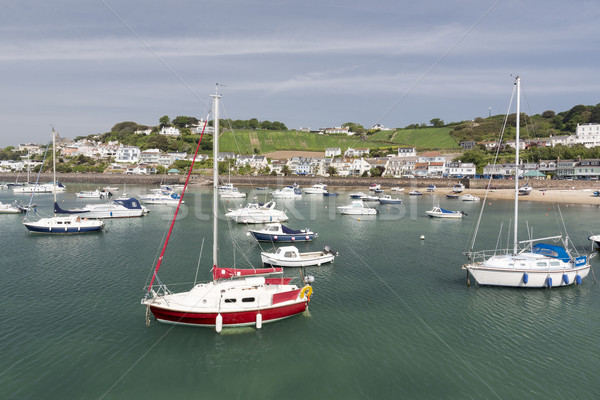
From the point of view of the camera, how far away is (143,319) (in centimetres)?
1922

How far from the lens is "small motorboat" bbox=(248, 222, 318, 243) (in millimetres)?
38125

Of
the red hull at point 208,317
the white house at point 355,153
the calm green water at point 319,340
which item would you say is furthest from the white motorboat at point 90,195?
the white house at point 355,153

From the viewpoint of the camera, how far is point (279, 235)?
38.4m

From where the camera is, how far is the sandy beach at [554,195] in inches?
3297

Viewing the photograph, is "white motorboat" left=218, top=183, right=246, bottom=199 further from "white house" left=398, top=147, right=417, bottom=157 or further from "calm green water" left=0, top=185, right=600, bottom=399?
"white house" left=398, top=147, right=417, bottom=157

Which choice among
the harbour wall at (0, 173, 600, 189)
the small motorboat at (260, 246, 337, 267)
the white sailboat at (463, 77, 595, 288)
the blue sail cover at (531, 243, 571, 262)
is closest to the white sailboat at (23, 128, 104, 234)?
the small motorboat at (260, 246, 337, 267)

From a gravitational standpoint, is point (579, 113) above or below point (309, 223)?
above

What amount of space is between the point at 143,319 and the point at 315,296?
10.7 metres

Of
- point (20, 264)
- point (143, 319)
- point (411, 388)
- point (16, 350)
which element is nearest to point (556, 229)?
point (411, 388)

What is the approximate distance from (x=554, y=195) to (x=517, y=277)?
8665 centimetres

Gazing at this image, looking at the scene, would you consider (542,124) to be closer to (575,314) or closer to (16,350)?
(575,314)

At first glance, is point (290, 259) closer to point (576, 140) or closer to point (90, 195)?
point (90, 195)

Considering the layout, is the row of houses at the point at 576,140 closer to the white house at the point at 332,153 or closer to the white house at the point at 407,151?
the white house at the point at 407,151

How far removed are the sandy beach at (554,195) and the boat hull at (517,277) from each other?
72.5 meters
